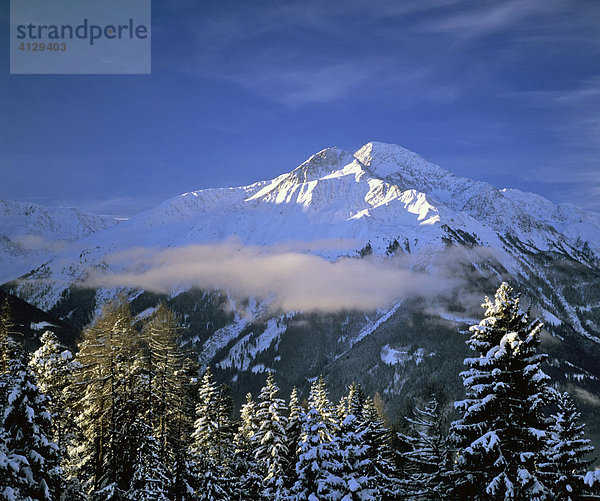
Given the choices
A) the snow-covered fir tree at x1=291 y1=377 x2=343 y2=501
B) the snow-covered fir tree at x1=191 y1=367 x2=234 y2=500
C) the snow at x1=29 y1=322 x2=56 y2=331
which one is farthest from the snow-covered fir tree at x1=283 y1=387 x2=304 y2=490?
the snow at x1=29 y1=322 x2=56 y2=331

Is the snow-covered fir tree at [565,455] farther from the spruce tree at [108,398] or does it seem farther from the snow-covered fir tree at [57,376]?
the snow-covered fir tree at [57,376]

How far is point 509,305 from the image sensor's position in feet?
69.2

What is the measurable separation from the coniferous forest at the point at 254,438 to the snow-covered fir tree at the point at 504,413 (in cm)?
5

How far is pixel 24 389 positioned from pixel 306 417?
14259 mm

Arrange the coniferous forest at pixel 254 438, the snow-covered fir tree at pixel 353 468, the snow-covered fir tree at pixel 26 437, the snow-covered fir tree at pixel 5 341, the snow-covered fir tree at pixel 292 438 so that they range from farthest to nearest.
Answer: the snow-covered fir tree at pixel 292 438, the snow-covered fir tree at pixel 5 341, the snow-covered fir tree at pixel 353 468, the coniferous forest at pixel 254 438, the snow-covered fir tree at pixel 26 437

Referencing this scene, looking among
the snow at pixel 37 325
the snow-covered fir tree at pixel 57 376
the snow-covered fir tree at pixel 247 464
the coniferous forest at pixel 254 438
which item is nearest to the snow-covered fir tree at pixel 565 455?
the coniferous forest at pixel 254 438

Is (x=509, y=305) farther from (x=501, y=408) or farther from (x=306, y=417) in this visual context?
(x=306, y=417)

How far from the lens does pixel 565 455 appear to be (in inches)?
864

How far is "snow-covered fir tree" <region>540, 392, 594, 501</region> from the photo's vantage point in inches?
834

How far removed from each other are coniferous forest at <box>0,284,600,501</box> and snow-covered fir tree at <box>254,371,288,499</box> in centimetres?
10

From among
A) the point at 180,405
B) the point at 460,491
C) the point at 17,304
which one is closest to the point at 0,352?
the point at 180,405

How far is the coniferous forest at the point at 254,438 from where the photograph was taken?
65.8 feet

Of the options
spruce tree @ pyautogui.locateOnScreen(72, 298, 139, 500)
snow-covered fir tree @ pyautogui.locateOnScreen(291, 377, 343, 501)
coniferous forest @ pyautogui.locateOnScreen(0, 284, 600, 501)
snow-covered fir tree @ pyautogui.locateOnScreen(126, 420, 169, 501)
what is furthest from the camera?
spruce tree @ pyautogui.locateOnScreen(72, 298, 139, 500)

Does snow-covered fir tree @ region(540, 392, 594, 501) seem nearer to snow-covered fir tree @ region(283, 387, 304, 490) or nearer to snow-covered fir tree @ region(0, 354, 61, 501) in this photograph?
snow-covered fir tree @ region(283, 387, 304, 490)
